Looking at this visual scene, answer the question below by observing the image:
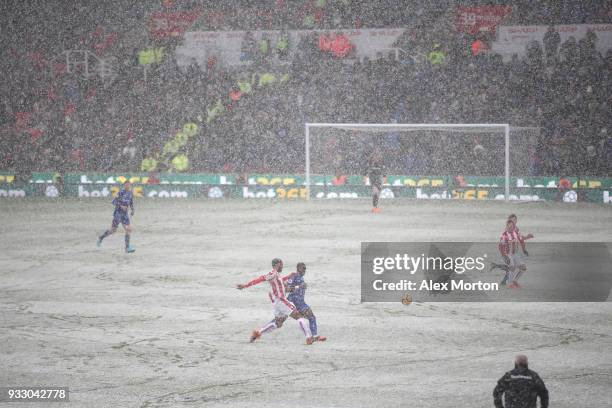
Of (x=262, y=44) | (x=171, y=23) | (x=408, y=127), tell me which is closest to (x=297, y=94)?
(x=262, y=44)

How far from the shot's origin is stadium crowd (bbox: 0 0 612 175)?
39594 mm

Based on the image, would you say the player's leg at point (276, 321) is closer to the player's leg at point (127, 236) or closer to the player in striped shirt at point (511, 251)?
the player in striped shirt at point (511, 251)

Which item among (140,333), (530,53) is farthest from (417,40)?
(140,333)

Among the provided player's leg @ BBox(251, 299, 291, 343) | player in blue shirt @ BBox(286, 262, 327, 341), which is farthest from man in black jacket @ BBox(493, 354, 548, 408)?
player's leg @ BBox(251, 299, 291, 343)

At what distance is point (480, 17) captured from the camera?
144ft

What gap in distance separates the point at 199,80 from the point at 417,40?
10.4m

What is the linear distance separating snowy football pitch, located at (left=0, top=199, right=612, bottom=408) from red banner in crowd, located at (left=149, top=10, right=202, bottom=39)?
22.6 m

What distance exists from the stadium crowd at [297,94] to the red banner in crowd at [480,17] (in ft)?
1.48

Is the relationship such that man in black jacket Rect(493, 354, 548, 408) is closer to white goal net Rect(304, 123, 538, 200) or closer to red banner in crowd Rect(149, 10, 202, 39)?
white goal net Rect(304, 123, 538, 200)

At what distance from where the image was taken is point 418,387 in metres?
11.9

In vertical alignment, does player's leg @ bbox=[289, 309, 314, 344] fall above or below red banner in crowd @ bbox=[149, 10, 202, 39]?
below

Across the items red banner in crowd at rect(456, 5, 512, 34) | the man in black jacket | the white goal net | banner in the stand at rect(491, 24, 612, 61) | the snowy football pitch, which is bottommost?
the snowy football pitch

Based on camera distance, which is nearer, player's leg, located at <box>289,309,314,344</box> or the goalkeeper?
player's leg, located at <box>289,309,314,344</box>

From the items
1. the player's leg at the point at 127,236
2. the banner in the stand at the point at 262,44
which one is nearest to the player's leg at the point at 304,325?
the player's leg at the point at 127,236
